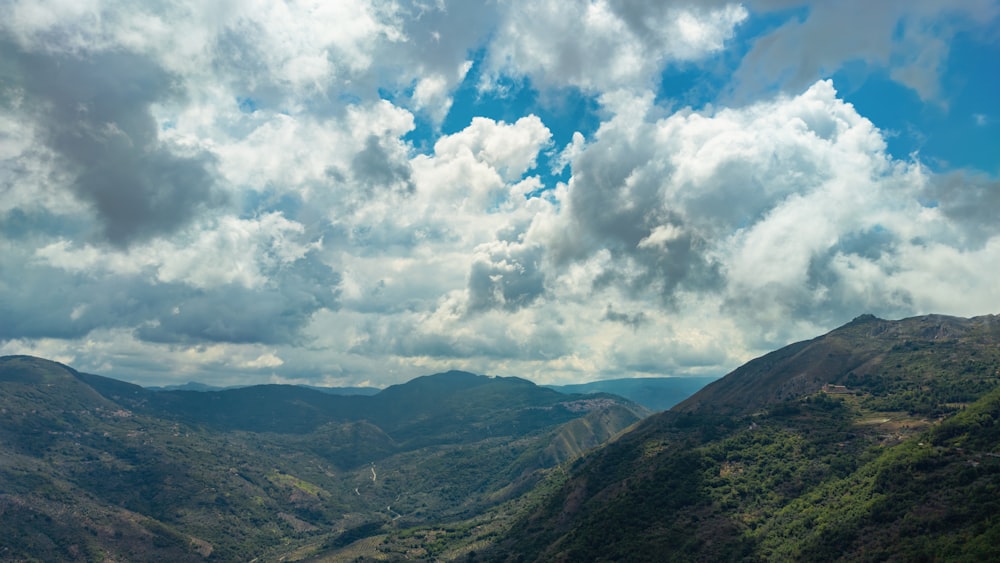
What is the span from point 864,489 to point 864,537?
109 feet

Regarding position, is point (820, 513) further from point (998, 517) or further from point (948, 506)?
point (998, 517)

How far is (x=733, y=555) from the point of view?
19950cm

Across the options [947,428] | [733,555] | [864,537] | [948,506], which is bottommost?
[733,555]

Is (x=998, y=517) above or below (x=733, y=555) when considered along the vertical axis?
above

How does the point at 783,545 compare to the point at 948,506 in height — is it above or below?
below

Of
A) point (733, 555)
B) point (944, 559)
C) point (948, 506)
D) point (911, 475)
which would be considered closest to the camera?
point (944, 559)

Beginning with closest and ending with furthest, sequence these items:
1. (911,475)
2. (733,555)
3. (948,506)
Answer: (948,506), (911,475), (733,555)

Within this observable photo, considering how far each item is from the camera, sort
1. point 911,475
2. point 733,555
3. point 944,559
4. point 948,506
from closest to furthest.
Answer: point 944,559 → point 948,506 → point 911,475 → point 733,555

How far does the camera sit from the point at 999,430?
18625 cm

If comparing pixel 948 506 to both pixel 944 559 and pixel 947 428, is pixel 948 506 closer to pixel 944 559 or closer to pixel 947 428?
pixel 944 559

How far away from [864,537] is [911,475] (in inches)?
1295

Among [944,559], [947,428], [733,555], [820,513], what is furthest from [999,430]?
[733,555]

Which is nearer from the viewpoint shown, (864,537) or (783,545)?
(864,537)

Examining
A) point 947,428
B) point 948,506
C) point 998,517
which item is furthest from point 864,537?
point 947,428
